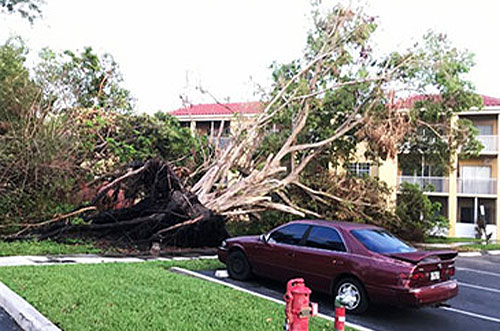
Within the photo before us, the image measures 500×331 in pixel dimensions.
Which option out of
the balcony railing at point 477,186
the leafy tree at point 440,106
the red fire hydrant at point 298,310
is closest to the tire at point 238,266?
the red fire hydrant at point 298,310

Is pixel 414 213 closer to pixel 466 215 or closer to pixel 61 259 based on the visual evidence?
pixel 466 215

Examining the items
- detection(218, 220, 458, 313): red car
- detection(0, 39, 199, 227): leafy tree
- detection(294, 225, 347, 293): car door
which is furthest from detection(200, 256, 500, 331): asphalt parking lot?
detection(0, 39, 199, 227): leafy tree

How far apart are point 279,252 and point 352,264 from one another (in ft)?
5.66

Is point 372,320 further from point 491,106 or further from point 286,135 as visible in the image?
point 491,106

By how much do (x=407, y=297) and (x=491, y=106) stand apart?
88.4 feet

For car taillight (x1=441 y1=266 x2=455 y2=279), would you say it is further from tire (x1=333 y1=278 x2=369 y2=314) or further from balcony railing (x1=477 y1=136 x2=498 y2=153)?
balcony railing (x1=477 y1=136 x2=498 y2=153)

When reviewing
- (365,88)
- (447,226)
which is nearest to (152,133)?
(365,88)

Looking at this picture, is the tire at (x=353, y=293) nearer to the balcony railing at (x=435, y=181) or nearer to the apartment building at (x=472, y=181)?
the apartment building at (x=472, y=181)

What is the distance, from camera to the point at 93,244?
13883mm

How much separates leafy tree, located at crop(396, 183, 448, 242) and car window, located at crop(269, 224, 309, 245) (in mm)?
12326

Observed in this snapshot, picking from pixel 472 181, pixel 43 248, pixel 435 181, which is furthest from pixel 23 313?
pixel 472 181

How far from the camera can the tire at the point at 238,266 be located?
10109 millimetres

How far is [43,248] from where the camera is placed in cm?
1270

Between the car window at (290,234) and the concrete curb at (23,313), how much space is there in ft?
15.1
